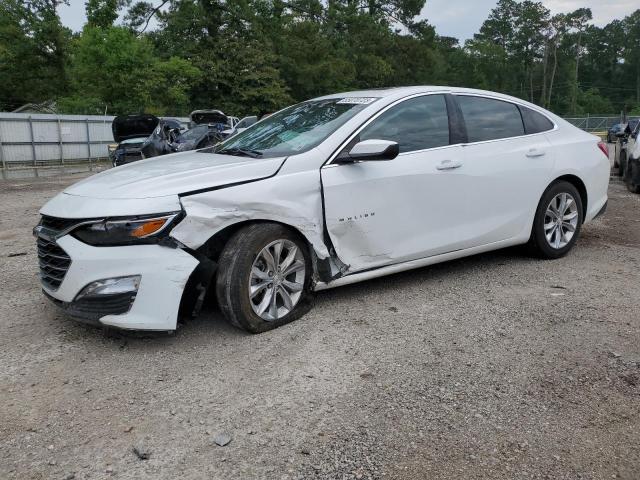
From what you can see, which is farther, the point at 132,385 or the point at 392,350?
the point at 392,350

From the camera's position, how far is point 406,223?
4.29 meters

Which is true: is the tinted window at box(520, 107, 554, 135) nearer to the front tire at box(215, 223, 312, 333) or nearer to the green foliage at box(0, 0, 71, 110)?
the front tire at box(215, 223, 312, 333)

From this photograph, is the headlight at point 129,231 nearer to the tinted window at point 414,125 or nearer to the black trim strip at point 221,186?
the black trim strip at point 221,186

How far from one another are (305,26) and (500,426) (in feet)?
145

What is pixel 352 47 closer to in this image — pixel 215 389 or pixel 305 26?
pixel 305 26

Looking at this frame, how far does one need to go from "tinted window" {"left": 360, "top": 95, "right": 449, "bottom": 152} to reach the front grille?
7.17 ft

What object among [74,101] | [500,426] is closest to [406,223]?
[500,426]

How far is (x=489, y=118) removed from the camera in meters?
4.94

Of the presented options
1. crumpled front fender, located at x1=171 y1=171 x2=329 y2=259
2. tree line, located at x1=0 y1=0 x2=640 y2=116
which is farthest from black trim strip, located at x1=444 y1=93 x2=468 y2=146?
tree line, located at x1=0 y1=0 x2=640 y2=116

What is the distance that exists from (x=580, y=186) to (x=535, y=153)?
0.78 metres

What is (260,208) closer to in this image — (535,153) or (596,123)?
(535,153)

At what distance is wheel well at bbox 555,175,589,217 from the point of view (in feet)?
17.7

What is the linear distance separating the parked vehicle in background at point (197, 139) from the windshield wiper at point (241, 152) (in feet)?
29.7

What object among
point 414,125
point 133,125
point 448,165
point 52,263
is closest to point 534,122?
point 448,165
